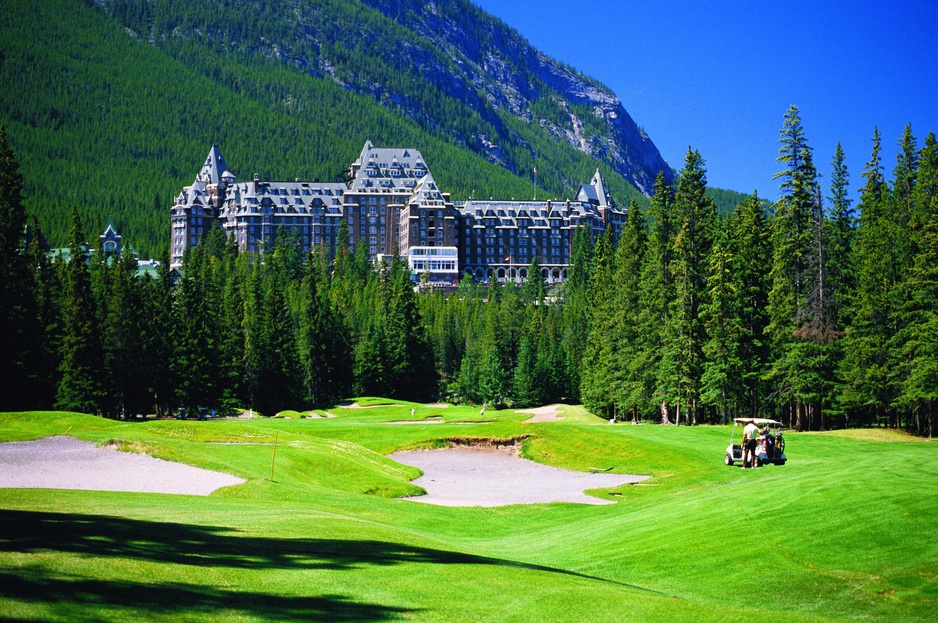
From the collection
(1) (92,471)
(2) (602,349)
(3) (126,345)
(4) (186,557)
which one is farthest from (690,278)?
(4) (186,557)

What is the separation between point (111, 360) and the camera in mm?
86938

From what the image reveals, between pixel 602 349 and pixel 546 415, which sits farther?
pixel 602 349

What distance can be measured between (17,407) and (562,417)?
42.6 metres

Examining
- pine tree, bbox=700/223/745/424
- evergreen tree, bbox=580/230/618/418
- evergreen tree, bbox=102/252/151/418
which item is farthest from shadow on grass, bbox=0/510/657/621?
evergreen tree, bbox=102/252/151/418

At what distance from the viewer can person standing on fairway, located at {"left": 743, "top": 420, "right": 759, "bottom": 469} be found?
3644 centimetres

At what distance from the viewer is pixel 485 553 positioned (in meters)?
24.8

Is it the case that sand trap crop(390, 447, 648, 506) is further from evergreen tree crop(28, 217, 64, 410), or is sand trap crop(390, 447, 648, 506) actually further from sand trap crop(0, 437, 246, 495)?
evergreen tree crop(28, 217, 64, 410)

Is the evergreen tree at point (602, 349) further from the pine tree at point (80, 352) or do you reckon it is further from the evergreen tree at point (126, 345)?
the pine tree at point (80, 352)

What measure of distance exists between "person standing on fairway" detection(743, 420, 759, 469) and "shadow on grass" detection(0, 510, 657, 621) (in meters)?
16.8

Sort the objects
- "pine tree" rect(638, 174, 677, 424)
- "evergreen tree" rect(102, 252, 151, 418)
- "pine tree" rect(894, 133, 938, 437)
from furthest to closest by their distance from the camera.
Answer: "evergreen tree" rect(102, 252, 151, 418) < "pine tree" rect(638, 174, 677, 424) < "pine tree" rect(894, 133, 938, 437)

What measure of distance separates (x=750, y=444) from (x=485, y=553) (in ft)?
51.6

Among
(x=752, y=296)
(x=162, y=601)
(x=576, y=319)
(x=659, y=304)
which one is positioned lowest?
(x=162, y=601)

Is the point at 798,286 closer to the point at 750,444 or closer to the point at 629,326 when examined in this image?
the point at 629,326

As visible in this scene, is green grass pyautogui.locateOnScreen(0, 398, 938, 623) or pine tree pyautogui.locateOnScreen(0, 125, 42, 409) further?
pine tree pyautogui.locateOnScreen(0, 125, 42, 409)
